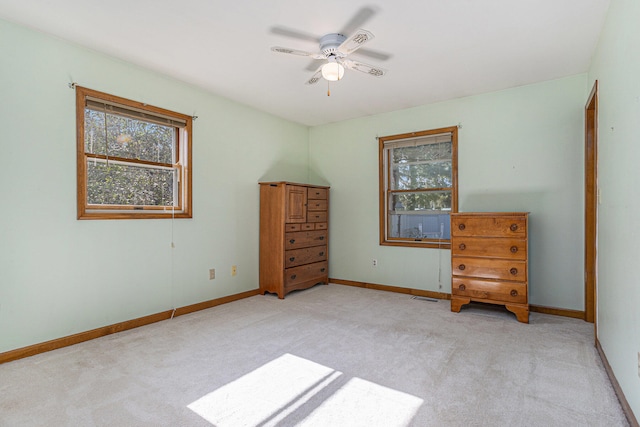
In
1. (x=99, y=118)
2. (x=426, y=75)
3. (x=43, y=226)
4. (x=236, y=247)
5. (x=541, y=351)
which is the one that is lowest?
(x=541, y=351)

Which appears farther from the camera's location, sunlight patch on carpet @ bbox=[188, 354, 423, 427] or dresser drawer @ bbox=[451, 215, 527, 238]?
dresser drawer @ bbox=[451, 215, 527, 238]

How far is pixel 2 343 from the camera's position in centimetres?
236

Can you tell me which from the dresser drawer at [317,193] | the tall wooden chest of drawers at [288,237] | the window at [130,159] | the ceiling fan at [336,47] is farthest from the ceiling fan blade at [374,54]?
the dresser drawer at [317,193]

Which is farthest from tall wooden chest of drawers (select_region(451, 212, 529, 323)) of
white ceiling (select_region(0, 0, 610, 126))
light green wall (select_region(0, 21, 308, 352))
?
light green wall (select_region(0, 21, 308, 352))

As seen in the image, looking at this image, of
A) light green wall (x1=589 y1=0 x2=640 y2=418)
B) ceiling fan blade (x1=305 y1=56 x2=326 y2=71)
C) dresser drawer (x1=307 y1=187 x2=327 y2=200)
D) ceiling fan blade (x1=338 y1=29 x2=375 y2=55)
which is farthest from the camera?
dresser drawer (x1=307 y1=187 x2=327 y2=200)

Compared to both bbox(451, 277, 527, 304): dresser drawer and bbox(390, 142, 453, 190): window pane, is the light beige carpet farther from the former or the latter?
bbox(390, 142, 453, 190): window pane

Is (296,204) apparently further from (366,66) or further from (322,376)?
(322,376)

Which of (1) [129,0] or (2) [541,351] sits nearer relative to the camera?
(1) [129,0]

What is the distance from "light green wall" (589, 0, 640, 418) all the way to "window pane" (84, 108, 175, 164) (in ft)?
11.9

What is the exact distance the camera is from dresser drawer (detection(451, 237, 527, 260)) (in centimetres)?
321

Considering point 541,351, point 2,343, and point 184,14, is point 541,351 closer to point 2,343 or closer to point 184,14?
point 184,14

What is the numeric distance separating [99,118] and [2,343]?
1860 millimetres

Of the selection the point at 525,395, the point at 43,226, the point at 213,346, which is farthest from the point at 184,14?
the point at 525,395

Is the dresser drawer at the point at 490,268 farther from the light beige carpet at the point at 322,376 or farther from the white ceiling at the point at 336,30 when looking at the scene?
the white ceiling at the point at 336,30
